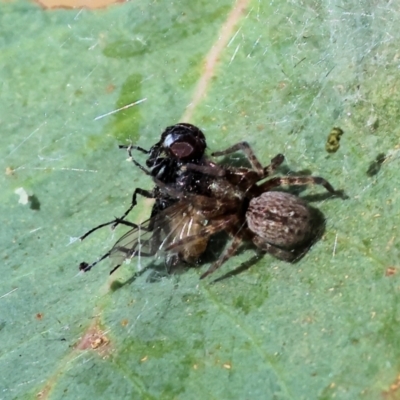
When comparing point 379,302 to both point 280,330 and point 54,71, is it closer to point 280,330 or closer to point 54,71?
point 280,330

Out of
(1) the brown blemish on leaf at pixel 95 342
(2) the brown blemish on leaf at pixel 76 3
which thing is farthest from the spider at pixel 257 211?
(2) the brown blemish on leaf at pixel 76 3

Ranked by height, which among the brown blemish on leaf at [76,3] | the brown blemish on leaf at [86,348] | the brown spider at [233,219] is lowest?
the brown blemish on leaf at [86,348]

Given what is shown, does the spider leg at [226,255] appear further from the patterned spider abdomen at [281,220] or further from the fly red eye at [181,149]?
the fly red eye at [181,149]

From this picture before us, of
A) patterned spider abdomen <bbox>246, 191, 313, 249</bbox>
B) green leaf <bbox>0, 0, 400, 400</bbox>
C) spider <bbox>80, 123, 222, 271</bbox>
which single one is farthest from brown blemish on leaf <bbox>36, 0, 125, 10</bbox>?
patterned spider abdomen <bbox>246, 191, 313, 249</bbox>

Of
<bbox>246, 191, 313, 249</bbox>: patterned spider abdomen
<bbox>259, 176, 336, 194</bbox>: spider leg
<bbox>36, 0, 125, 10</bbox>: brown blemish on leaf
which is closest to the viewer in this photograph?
<bbox>246, 191, 313, 249</bbox>: patterned spider abdomen

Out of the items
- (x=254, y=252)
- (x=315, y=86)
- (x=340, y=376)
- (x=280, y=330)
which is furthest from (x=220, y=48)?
(x=340, y=376)

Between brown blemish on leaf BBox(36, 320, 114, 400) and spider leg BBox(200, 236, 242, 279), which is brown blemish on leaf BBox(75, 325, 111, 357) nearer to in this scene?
brown blemish on leaf BBox(36, 320, 114, 400)
